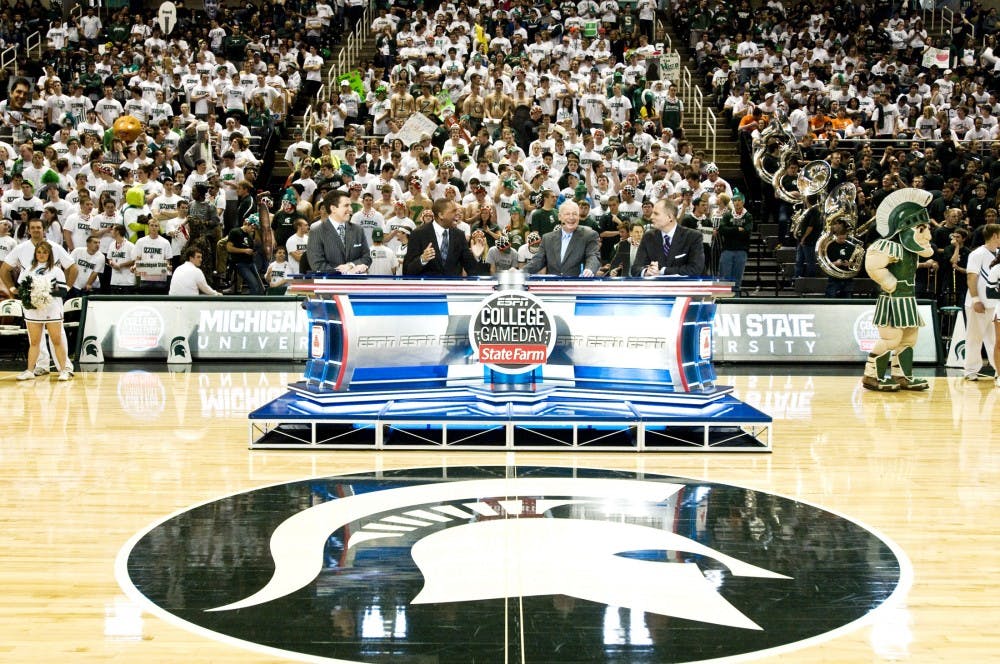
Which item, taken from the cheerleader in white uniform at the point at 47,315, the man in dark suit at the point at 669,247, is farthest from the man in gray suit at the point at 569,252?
the cheerleader in white uniform at the point at 47,315

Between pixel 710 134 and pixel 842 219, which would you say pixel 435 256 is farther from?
pixel 710 134

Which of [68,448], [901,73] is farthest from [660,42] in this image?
[68,448]

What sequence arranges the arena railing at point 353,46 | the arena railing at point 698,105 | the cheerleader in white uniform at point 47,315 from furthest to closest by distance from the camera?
the arena railing at point 353,46 < the arena railing at point 698,105 < the cheerleader in white uniform at point 47,315

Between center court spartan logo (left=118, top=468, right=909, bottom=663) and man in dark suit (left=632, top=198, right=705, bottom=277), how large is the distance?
2.92 metres

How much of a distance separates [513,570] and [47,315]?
891 cm

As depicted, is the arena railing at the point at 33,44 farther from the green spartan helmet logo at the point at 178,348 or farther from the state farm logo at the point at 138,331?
the green spartan helmet logo at the point at 178,348

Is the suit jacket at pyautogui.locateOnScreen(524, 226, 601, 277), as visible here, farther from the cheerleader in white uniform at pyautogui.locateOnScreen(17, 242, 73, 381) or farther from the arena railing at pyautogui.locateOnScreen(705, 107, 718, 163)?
the arena railing at pyautogui.locateOnScreen(705, 107, 718, 163)

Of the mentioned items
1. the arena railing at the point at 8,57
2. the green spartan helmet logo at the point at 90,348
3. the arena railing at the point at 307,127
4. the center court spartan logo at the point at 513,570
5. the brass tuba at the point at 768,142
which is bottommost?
the center court spartan logo at the point at 513,570

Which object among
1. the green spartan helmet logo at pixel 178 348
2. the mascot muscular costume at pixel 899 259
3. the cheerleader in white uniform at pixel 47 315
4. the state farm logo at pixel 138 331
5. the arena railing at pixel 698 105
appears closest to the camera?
the mascot muscular costume at pixel 899 259

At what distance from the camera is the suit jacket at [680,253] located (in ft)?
32.7

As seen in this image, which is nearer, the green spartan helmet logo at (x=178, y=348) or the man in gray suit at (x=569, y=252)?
the man in gray suit at (x=569, y=252)

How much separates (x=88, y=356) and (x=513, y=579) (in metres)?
10.4

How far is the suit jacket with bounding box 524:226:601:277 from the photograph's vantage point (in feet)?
33.4

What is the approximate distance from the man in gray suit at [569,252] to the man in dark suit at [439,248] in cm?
67
